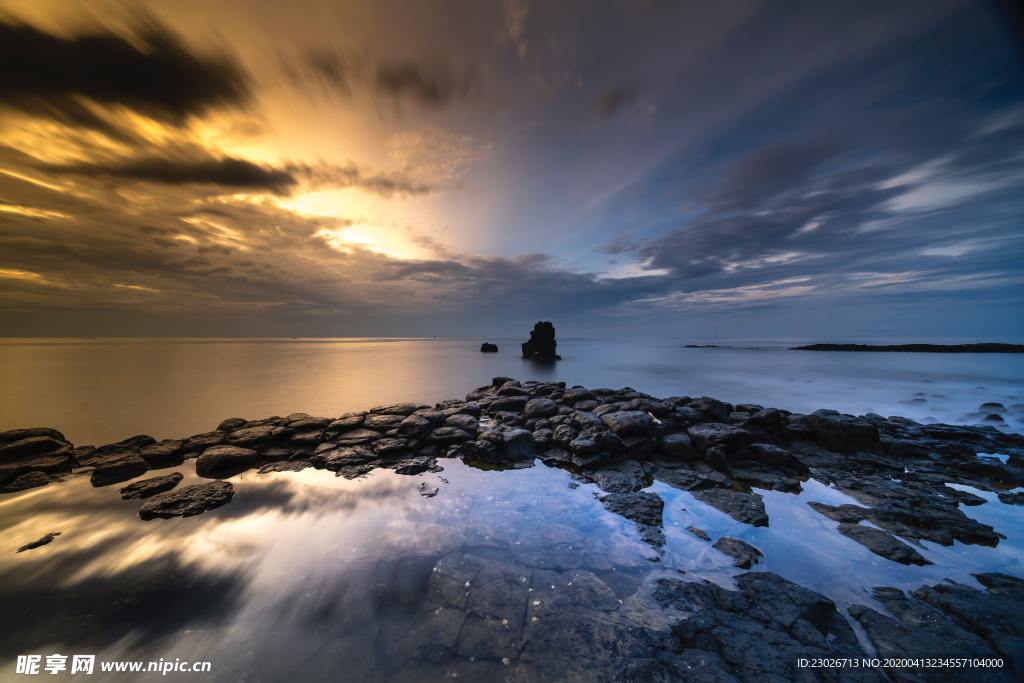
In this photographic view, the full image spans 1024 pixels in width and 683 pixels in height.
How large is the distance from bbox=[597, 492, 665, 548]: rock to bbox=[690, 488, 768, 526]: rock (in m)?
1.19

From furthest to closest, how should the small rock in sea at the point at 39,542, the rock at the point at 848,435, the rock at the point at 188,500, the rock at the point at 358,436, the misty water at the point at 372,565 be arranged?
the rock at the point at 358,436
the rock at the point at 848,435
the rock at the point at 188,500
the small rock in sea at the point at 39,542
the misty water at the point at 372,565

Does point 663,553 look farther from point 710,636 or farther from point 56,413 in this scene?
point 56,413

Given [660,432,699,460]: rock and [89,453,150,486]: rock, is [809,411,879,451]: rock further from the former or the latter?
[89,453,150,486]: rock

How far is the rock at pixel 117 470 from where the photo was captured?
29.6ft

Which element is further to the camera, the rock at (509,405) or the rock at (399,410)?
the rock at (509,405)

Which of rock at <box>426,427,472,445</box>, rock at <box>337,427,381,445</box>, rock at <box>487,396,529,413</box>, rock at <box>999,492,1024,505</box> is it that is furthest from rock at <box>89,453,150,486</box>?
rock at <box>999,492,1024,505</box>

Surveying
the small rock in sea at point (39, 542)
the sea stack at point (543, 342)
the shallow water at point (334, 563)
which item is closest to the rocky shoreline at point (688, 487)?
the shallow water at point (334, 563)

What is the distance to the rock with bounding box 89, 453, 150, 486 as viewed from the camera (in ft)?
29.6

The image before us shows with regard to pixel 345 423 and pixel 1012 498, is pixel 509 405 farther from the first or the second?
pixel 1012 498

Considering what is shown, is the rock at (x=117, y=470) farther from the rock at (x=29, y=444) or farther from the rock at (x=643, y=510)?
the rock at (x=643, y=510)

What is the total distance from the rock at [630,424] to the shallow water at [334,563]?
2731mm

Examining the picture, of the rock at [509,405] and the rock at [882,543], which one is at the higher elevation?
the rock at [509,405]

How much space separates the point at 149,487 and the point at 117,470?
198 cm

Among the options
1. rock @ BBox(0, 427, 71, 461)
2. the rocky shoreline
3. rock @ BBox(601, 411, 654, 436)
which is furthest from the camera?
rock @ BBox(601, 411, 654, 436)
